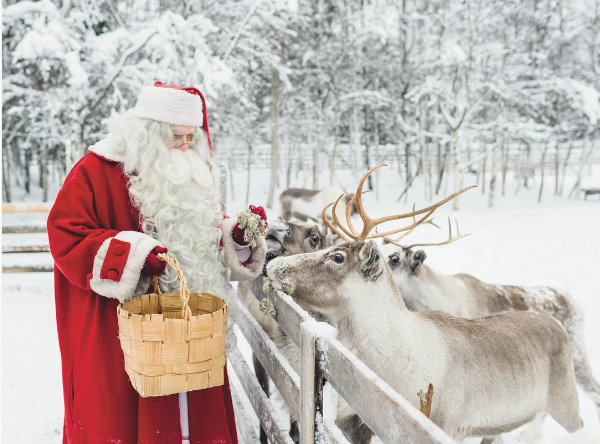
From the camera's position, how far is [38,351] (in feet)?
17.8

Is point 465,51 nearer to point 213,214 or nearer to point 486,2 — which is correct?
point 486,2

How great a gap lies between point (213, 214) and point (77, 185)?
62cm

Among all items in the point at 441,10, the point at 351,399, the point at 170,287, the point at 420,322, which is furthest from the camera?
the point at 441,10

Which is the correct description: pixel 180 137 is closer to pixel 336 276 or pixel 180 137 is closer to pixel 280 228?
pixel 336 276

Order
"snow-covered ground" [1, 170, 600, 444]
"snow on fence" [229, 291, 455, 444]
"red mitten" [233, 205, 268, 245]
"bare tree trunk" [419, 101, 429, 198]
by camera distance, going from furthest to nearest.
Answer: "bare tree trunk" [419, 101, 429, 198]
"snow-covered ground" [1, 170, 600, 444]
"red mitten" [233, 205, 268, 245]
"snow on fence" [229, 291, 455, 444]

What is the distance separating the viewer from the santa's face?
2453mm

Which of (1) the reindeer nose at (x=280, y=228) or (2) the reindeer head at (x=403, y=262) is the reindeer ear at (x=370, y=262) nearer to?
(1) the reindeer nose at (x=280, y=228)

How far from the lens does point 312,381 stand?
1.95 m

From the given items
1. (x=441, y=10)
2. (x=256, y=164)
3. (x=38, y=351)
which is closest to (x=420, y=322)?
(x=38, y=351)

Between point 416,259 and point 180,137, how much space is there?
288 cm

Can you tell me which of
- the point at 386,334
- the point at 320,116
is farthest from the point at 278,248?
the point at 320,116

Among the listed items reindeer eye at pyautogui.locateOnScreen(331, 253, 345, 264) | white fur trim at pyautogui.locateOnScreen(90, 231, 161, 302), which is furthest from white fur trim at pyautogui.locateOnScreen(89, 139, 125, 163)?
reindeer eye at pyautogui.locateOnScreen(331, 253, 345, 264)

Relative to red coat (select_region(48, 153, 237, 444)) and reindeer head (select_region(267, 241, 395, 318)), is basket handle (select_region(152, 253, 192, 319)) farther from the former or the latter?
reindeer head (select_region(267, 241, 395, 318))

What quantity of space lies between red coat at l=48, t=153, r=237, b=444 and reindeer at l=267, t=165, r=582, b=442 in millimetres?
830
